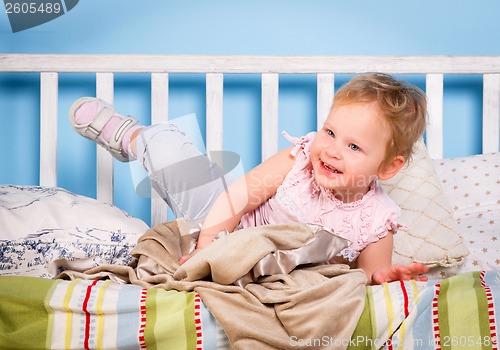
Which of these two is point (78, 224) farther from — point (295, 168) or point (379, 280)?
point (379, 280)

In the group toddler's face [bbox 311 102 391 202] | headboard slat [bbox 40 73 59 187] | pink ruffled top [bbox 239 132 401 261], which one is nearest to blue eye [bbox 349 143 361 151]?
toddler's face [bbox 311 102 391 202]

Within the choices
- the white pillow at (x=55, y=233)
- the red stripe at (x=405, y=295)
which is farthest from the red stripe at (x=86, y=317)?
the red stripe at (x=405, y=295)

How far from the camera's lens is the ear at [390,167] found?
1319 millimetres

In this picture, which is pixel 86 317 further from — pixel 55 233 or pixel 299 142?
pixel 299 142

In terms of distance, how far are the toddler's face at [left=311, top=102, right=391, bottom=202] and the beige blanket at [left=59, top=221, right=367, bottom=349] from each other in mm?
167

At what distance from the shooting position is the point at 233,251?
1049 mm

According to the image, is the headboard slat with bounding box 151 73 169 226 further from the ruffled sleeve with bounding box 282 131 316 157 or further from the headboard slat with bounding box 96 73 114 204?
the ruffled sleeve with bounding box 282 131 316 157

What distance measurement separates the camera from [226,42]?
6.28 feet

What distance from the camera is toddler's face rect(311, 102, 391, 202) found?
125 cm

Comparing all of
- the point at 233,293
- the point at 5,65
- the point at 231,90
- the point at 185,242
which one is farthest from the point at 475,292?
the point at 5,65

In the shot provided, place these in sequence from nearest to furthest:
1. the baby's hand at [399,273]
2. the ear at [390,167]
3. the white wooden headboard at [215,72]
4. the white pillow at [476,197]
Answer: the baby's hand at [399,273] < the ear at [390,167] < the white pillow at [476,197] < the white wooden headboard at [215,72]

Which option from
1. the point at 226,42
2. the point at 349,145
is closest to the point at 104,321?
the point at 349,145

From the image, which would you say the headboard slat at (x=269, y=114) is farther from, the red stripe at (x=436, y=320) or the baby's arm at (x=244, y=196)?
A: the red stripe at (x=436, y=320)

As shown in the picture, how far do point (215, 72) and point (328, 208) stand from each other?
A: 57 cm
